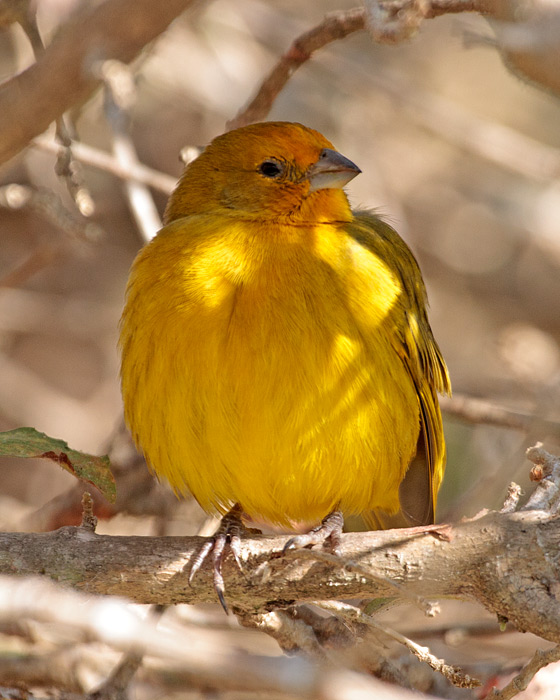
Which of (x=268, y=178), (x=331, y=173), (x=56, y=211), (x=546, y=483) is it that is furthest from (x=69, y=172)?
(x=546, y=483)

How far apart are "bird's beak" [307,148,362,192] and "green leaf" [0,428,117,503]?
134 centimetres

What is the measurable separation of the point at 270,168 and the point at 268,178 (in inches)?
2.2

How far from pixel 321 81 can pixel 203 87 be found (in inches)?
33.6

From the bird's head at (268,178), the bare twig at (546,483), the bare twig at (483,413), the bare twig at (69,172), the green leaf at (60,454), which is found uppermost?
the bare twig at (69,172)

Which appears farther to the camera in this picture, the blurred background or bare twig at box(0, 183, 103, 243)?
the blurred background

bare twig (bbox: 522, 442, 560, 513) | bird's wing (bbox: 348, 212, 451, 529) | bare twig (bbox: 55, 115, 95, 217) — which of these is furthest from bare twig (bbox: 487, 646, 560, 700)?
bare twig (bbox: 55, 115, 95, 217)

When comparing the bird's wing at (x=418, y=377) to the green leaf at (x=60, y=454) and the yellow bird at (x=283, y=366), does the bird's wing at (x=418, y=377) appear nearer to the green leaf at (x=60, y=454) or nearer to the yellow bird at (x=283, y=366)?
the yellow bird at (x=283, y=366)

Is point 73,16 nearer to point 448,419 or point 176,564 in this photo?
point 176,564

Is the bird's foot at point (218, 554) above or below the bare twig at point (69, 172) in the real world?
below

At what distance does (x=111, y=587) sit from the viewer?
275 cm

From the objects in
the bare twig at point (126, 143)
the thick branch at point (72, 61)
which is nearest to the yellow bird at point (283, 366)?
the bare twig at point (126, 143)

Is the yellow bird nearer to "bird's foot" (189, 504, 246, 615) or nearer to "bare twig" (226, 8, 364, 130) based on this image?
"bird's foot" (189, 504, 246, 615)

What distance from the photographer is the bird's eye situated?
12.1ft

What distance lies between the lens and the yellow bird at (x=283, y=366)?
3.06m
